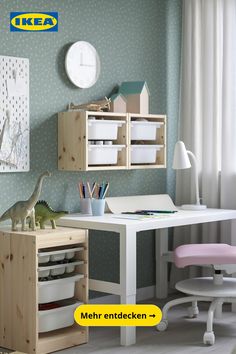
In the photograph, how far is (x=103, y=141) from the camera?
4066 millimetres

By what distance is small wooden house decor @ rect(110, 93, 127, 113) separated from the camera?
4180mm

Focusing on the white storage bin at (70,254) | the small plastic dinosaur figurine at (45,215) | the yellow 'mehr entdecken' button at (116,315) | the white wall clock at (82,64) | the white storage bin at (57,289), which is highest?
the white wall clock at (82,64)

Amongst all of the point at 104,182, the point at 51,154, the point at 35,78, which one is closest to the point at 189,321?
the point at 104,182

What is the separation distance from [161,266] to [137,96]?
117 centimetres

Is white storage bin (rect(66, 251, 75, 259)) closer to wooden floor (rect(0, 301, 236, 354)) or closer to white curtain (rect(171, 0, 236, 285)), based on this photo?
wooden floor (rect(0, 301, 236, 354))

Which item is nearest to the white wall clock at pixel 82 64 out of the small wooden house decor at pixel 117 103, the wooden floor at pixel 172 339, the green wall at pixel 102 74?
the green wall at pixel 102 74

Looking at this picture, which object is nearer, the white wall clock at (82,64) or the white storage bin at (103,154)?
the white storage bin at (103,154)

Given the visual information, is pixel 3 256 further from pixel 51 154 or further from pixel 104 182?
pixel 104 182

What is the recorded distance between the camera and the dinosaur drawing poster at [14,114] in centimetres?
374

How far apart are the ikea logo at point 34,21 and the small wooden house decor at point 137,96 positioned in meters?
0.60

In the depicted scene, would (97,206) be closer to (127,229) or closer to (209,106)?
(127,229)

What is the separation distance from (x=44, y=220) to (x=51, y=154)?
1.81 feet

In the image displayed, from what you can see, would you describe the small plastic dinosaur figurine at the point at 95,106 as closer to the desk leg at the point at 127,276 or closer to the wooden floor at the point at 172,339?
the desk leg at the point at 127,276

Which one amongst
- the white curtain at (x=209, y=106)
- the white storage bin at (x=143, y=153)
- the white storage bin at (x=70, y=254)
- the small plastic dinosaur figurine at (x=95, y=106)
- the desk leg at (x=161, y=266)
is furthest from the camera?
the desk leg at (x=161, y=266)
